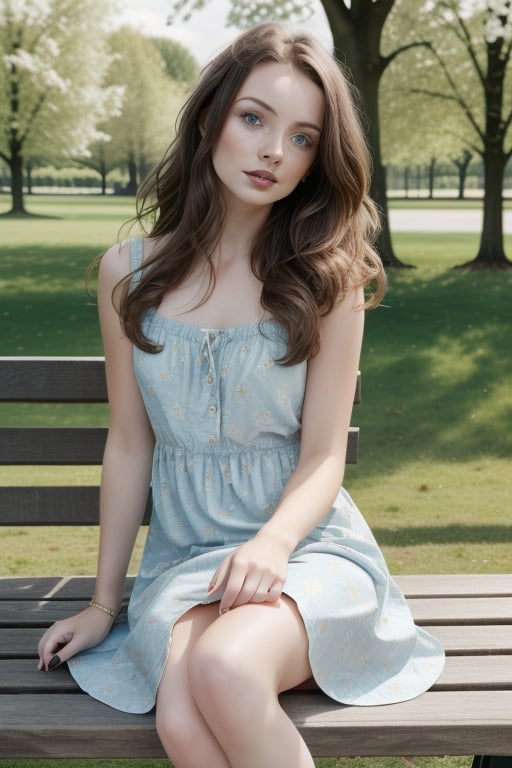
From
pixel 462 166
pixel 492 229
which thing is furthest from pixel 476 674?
pixel 462 166

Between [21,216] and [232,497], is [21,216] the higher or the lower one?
the lower one

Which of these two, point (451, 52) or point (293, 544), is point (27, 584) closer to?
point (293, 544)

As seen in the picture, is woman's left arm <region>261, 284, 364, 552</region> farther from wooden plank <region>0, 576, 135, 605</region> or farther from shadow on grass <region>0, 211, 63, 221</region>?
shadow on grass <region>0, 211, 63, 221</region>

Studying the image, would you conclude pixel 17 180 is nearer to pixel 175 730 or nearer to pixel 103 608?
pixel 103 608

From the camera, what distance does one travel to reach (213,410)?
275 centimetres

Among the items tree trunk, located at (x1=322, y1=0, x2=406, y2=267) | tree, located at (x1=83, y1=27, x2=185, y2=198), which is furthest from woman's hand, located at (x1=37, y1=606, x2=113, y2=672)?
tree, located at (x1=83, y1=27, x2=185, y2=198)

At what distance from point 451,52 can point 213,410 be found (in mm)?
22406

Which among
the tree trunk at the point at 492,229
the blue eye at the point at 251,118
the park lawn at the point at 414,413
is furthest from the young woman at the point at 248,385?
the tree trunk at the point at 492,229

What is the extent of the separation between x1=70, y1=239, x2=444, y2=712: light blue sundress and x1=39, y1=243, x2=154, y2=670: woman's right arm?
51mm

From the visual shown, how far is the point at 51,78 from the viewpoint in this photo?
27.6 metres

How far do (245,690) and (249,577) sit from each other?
10.5 inches

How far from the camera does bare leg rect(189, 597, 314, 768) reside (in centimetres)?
218

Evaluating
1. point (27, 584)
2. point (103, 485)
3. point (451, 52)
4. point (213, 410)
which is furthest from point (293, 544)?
point (451, 52)

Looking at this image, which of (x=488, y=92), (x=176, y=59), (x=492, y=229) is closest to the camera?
(x=492, y=229)
